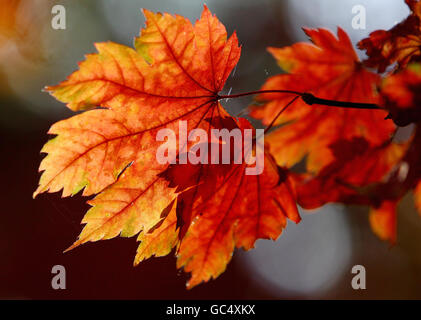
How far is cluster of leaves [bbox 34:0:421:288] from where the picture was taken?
0.86 m

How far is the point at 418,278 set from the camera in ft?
26.0

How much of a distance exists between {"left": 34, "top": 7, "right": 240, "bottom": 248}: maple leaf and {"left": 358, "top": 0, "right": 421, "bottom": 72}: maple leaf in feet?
1.48

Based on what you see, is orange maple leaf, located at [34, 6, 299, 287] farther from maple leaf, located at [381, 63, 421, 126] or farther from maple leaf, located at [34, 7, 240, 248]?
maple leaf, located at [381, 63, 421, 126]

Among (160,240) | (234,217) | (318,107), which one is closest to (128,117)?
(160,240)

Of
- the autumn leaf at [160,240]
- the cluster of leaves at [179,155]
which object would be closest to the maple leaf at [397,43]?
the cluster of leaves at [179,155]

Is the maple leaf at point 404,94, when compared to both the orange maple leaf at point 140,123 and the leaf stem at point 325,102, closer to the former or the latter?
the leaf stem at point 325,102

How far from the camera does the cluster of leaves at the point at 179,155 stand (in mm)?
864

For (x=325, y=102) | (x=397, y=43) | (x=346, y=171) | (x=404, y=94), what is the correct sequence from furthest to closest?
(x=346, y=171) < (x=397, y=43) < (x=325, y=102) < (x=404, y=94)

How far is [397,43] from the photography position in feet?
3.39

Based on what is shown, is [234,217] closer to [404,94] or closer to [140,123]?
[140,123]

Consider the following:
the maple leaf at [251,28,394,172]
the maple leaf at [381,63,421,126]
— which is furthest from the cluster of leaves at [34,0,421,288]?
the maple leaf at [251,28,394,172]

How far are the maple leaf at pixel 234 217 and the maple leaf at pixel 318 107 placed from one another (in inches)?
11.6

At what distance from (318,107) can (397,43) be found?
416 millimetres
